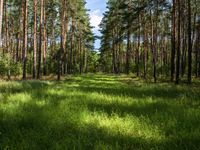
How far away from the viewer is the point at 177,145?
5.02 metres

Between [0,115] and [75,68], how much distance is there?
54.8 meters

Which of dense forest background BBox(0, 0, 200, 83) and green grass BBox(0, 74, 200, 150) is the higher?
dense forest background BBox(0, 0, 200, 83)

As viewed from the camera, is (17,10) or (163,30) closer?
(17,10)

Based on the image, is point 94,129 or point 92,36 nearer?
point 94,129

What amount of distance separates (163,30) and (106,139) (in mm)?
62770

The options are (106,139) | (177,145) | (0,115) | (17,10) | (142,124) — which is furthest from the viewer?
(17,10)

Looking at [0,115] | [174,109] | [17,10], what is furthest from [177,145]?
[17,10]

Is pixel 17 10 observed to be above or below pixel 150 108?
above

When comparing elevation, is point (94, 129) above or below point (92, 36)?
below

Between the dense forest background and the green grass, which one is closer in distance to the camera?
the green grass

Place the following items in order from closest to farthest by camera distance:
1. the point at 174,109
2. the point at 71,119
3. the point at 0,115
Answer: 1. the point at 71,119
2. the point at 0,115
3. the point at 174,109

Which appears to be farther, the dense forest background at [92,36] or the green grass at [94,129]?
the dense forest background at [92,36]

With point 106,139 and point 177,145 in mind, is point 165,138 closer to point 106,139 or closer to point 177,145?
point 177,145

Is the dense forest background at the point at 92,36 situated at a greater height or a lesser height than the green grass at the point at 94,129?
greater
